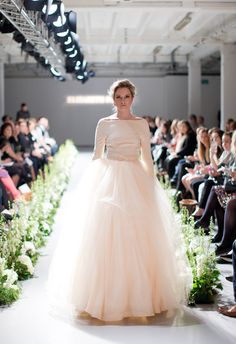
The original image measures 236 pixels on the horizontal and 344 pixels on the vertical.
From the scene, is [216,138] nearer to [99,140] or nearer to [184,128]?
[184,128]

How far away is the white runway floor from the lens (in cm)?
357

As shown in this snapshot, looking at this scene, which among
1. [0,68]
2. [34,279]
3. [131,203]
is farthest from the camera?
[0,68]

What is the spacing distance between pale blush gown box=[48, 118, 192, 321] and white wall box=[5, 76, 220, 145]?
63.4ft

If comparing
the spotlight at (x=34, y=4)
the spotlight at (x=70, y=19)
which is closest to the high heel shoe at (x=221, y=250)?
the spotlight at (x=34, y=4)

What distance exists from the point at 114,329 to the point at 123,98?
57.0 inches

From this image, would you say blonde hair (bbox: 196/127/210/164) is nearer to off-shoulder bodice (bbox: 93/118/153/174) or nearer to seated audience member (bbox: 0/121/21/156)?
seated audience member (bbox: 0/121/21/156)

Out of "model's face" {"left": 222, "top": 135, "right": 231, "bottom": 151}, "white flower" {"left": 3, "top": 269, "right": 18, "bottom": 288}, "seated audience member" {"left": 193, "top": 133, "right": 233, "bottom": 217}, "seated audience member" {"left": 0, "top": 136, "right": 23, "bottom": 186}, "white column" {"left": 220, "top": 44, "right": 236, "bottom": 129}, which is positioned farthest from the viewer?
"white column" {"left": 220, "top": 44, "right": 236, "bottom": 129}

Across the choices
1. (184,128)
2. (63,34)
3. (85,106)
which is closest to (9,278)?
(63,34)

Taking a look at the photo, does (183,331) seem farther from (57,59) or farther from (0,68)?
(0,68)

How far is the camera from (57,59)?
1228 centimetres

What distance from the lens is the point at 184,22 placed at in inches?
488

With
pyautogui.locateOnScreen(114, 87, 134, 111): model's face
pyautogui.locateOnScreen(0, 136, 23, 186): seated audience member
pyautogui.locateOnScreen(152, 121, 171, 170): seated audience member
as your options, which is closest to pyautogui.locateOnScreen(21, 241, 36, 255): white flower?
pyautogui.locateOnScreen(114, 87, 134, 111): model's face

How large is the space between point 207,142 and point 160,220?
4.23 m

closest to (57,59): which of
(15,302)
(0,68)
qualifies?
(0,68)
